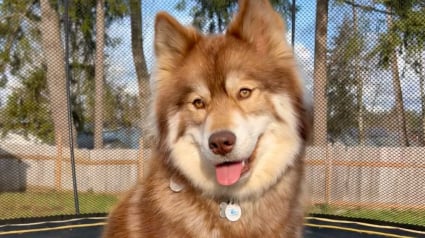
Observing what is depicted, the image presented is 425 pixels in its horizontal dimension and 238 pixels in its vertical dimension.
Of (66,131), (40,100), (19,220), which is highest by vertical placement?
(40,100)

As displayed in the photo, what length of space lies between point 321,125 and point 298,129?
3829mm

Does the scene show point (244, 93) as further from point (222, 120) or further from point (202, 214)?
point (202, 214)

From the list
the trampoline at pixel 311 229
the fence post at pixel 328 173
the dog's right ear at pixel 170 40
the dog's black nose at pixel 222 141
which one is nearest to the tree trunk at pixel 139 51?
the trampoline at pixel 311 229

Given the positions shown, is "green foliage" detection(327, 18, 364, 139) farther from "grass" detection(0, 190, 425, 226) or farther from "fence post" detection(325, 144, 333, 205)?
"grass" detection(0, 190, 425, 226)

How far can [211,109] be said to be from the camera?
1.87 m

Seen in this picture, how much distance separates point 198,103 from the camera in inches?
75.7

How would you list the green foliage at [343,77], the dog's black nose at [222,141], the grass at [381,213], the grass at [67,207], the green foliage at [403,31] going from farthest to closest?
1. the grass at [67,207]
2. the grass at [381,213]
3. the green foliage at [343,77]
4. the green foliage at [403,31]
5. the dog's black nose at [222,141]

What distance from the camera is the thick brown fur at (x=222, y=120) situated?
1.90m

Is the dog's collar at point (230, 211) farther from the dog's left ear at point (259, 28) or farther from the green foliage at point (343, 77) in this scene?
the green foliage at point (343, 77)

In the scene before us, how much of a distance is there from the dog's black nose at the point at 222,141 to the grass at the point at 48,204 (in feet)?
14.3

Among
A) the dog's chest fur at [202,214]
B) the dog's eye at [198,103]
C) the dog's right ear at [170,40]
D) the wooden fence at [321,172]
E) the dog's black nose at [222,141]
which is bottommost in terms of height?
the wooden fence at [321,172]

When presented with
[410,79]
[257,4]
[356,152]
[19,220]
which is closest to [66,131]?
[19,220]

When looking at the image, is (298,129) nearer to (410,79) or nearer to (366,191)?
(410,79)

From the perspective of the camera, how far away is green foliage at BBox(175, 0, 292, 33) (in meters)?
5.47
